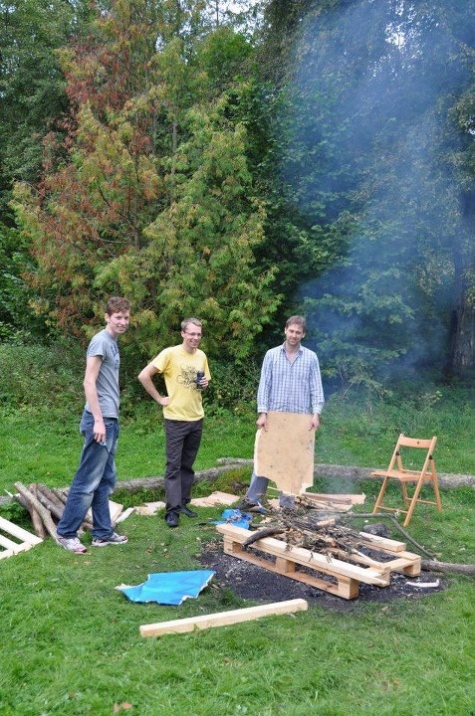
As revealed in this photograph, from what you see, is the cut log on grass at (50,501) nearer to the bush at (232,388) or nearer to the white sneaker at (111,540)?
the white sneaker at (111,540)

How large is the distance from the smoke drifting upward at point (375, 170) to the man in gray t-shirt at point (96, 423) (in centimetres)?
620

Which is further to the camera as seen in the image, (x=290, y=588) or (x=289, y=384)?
(x=289, y=384)

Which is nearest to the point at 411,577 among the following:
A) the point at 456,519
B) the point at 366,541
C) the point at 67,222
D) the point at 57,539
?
the point at 366,541

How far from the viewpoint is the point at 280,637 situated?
358 centimetres

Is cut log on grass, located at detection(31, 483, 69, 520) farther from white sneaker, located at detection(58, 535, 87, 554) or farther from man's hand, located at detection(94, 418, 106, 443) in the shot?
man's hand, located at detection(94, 418, 106, 443)

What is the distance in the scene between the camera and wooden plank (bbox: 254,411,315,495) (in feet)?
18.7

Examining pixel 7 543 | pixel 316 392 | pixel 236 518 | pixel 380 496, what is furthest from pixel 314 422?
pixel 7 543

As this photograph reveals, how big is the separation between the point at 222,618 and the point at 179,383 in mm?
2596

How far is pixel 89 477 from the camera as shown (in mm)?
4969

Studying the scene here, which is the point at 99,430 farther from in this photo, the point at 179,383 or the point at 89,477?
the point at 179,383

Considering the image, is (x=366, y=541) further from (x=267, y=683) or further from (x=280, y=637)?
(x=267, y=683)

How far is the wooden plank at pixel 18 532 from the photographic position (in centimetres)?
508

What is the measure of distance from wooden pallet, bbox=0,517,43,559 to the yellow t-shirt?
5.17 feet

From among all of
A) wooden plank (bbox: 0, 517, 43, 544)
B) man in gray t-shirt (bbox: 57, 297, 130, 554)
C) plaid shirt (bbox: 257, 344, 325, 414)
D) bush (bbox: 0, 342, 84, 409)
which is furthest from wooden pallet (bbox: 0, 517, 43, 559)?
bush (bbox: 0, 342, 84, 409)
